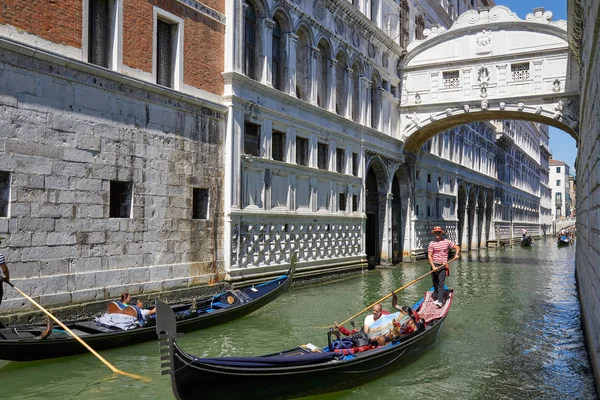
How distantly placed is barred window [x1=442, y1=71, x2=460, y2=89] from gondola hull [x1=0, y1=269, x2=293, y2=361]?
11.5 metres

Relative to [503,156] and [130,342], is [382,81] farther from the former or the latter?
[503,156]

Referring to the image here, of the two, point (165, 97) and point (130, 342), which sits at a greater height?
point (165, 97)

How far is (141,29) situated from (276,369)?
266 inches

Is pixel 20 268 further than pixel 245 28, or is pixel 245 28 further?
pixel 245 28

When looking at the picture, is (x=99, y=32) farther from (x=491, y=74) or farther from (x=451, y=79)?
(x=491, y=74)

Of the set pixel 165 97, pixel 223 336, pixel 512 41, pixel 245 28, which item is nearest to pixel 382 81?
pixel 512 41

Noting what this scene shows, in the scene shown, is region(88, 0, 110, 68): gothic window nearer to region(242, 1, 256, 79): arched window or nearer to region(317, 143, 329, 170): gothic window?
region(242, 1, 256, 79): arched window

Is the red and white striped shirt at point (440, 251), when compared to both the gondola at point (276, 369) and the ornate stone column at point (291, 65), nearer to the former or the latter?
the gondola at point (276, 369)

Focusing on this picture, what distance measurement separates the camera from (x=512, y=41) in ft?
56.6

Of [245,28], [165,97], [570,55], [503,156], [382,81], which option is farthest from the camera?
[503,156]

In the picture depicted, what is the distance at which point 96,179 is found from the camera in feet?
28.2

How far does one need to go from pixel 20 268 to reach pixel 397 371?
4977mm

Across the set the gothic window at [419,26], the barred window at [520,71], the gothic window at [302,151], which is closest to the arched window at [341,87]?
the gothic window at [302,151]

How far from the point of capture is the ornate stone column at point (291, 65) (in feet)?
44.0
